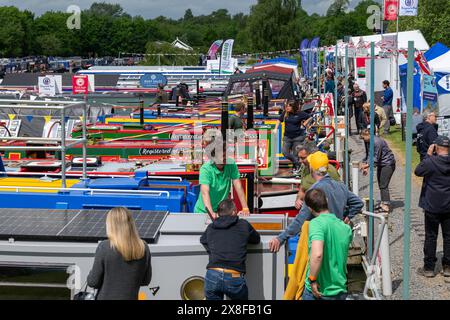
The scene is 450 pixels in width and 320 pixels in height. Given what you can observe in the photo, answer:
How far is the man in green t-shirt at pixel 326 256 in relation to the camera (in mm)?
4812

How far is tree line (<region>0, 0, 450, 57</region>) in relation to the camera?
79.3m

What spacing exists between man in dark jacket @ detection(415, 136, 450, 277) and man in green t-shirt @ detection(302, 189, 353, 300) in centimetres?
299

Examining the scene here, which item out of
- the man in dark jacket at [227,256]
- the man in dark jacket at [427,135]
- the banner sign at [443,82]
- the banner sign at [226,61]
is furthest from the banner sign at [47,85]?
the man in dark jacket at [227,256]

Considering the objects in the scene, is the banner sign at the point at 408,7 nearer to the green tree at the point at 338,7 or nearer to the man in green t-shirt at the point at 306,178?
the man in green t-shirt at the point at 306,178

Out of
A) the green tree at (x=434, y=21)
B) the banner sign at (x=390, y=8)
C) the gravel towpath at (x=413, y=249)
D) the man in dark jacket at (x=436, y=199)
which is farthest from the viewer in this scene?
the green tree at (x=434, y=21)

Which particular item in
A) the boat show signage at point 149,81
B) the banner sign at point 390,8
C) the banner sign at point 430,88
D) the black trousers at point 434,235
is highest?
the banner sign at point 390,8

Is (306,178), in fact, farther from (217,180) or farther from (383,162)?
(383,162)

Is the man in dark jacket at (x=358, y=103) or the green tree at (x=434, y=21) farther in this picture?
the green tree at (x=434, y=21)

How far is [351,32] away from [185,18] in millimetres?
87045

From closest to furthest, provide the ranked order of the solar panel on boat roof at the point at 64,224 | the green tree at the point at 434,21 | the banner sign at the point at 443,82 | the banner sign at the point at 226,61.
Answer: the solar panel on boat roof at the point at 64,224 → the banner sign at the point at 443,82 → the green tree at the point at 434,21 → the banner sign at the point at 226,61

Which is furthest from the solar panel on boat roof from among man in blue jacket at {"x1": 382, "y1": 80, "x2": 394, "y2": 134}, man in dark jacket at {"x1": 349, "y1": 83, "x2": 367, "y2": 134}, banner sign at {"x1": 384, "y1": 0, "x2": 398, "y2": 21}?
banner sign at {"x1": 384, "y1": 0, "x2": 398, "y2": 21}

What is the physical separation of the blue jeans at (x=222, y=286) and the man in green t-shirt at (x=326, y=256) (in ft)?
1.57

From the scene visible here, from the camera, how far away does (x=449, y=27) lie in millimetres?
35875

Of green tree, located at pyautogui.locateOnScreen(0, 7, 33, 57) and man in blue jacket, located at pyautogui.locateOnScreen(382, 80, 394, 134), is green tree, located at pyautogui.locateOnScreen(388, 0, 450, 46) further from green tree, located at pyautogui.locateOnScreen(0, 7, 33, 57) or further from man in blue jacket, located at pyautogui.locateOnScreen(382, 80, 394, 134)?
green tree, located at pyautogui.locateOnScreen(0, 7, 33, 57)
